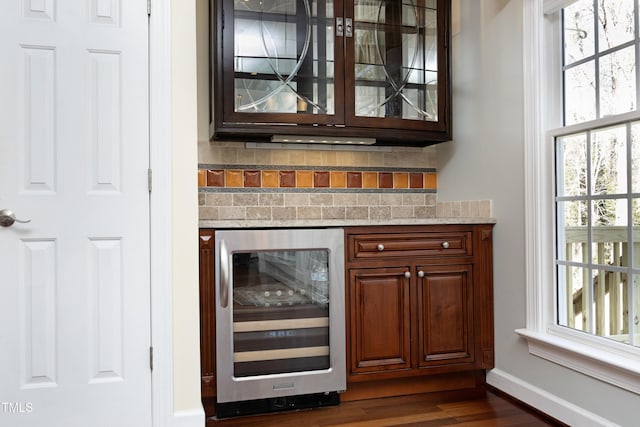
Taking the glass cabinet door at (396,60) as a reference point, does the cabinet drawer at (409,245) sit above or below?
below

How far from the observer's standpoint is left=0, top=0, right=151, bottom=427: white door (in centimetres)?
199

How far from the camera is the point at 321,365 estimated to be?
8.20ft

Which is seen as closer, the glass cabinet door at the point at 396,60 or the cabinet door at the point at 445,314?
the cabinet door at the point at 445,314

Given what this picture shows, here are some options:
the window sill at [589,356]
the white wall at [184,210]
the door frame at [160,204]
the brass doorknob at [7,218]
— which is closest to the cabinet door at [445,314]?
the window sill at [589,356]

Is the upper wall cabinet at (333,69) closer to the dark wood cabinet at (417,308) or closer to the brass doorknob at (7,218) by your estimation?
the dark wood cabinet at (417,308)

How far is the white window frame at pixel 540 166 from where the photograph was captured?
2.40 metres

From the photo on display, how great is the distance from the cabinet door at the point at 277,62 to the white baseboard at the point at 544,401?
1.59 meters

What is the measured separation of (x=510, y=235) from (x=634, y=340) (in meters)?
0.78

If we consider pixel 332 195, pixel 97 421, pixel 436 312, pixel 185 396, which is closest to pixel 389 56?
pixel 332 195

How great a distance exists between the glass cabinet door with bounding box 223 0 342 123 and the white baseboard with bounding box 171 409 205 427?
1.39m

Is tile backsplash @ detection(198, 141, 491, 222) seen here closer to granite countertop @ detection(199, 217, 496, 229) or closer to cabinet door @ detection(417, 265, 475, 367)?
granite countertop @ detection(199, 217, 496, 229)

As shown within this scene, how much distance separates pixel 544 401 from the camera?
2.36 m

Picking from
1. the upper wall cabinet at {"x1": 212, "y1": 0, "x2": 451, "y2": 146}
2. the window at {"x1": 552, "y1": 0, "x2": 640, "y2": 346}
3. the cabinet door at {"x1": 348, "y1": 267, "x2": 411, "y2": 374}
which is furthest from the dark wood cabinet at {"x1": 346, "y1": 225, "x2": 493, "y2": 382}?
the upper wall cabinet at {"x1": 212, "y1": 0, "x2": 451, "y2": 146}

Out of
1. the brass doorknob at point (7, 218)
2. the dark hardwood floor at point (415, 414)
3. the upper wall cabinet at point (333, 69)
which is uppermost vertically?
the upper wall cabinet at point (333, 69)
